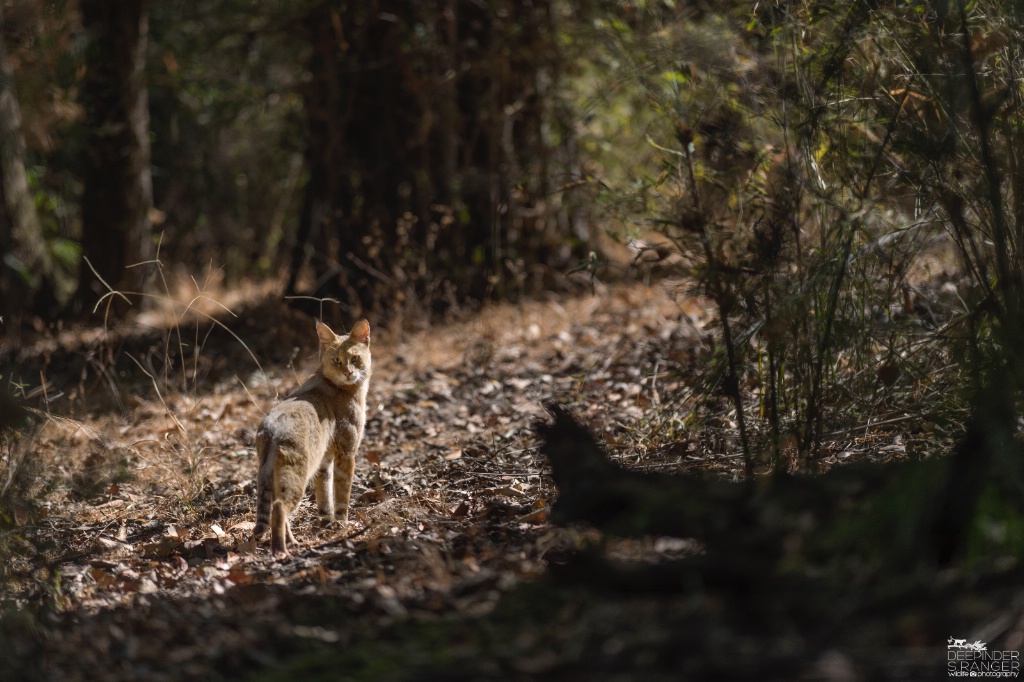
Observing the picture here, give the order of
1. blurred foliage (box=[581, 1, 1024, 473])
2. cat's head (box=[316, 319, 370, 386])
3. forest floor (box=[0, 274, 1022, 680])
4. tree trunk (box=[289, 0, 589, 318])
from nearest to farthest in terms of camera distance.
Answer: forest floor (box=[0, 274, 1022, 680]) < blurred foliage (box=[581, 1, 1024, 473]) < cat's head (box=[316, 319, 370, 386]) < tree trunk (box=[289, 0, 589, 318])

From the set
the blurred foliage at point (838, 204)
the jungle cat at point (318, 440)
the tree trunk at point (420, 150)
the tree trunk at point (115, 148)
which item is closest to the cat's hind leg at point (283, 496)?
the jungle cat at point (318, 440)

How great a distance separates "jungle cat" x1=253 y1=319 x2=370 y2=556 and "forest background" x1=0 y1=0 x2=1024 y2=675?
723 mm

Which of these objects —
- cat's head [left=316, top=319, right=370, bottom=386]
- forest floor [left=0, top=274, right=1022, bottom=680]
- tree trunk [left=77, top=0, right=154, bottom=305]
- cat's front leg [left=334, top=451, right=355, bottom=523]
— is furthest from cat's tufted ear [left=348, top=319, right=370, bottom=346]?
tree trunk [left=77, top=0, right=154, bottom=305]

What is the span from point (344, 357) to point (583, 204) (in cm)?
395

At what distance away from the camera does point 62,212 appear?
10664 millimetres

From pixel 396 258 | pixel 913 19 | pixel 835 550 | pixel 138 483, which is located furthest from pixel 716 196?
pixel 396 258

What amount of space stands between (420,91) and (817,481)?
6.11 metres

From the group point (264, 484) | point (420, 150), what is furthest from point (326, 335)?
point (420, 150)

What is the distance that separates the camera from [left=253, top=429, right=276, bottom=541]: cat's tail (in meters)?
3.89

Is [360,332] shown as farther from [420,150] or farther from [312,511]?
[420,150]

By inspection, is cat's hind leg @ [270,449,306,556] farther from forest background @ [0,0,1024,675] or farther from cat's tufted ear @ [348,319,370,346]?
cat's tufted ear @ [348,319,370,346]

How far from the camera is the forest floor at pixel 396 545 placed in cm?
260

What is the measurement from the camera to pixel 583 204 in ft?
26.5

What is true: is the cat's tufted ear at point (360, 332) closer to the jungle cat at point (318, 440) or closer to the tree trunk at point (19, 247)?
the jungle cat at point (318, 440)
